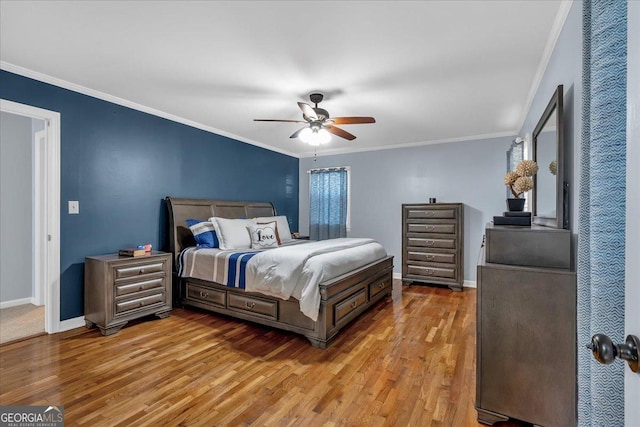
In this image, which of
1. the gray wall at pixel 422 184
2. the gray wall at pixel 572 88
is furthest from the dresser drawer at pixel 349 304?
the gray wall at pixel 422 184

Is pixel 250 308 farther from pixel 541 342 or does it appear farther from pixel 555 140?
pixel 555 140

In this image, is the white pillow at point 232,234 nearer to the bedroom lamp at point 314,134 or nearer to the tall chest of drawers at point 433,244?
the bedroom lamp at point 314,134

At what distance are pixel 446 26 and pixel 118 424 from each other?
315 cm

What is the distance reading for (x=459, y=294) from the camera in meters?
4.50

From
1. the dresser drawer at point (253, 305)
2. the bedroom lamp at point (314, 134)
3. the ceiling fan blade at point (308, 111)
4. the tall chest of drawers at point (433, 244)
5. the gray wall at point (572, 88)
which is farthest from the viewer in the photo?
the tall chest of drawers at point (433, 244)

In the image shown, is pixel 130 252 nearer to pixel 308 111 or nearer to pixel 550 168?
pixel 308 111

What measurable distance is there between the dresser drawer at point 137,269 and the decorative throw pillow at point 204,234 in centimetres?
53

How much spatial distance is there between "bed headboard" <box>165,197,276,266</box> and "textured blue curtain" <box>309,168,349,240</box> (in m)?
1.70

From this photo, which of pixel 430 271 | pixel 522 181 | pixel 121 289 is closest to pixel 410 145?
pixel 430 271

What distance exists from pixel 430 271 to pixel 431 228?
68 centimetres

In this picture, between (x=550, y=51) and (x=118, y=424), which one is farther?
(x=550, y=51)

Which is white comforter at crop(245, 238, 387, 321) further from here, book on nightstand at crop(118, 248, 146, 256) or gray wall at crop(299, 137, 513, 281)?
gray wall at crop(299, 137, 513, 281)

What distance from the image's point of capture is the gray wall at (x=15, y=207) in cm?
368

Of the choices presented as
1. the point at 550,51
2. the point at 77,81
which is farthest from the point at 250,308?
the point at 550,51
